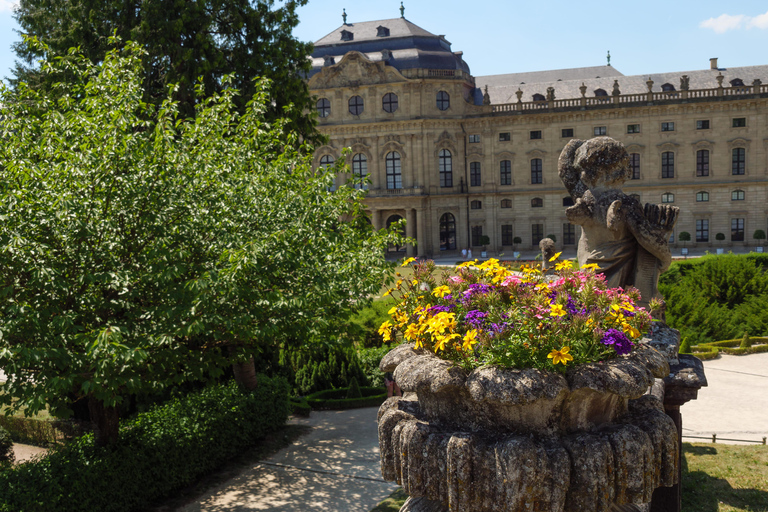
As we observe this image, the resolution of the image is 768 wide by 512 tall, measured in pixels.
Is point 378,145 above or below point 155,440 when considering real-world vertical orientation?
above

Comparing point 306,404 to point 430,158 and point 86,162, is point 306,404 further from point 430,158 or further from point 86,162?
point 430,158

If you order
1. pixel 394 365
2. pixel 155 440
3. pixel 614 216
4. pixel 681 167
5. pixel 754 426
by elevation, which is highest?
pixel 681 167

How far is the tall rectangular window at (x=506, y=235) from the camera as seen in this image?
2140 inches

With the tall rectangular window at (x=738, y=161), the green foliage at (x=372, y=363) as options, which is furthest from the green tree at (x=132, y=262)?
the tall rectangular window at (x=738, y=161)

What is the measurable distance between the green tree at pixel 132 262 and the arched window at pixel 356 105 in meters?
43.7

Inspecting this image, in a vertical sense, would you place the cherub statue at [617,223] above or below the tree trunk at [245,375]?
above

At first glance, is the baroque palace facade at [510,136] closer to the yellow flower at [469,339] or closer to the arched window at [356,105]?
the arched window at [356,105]

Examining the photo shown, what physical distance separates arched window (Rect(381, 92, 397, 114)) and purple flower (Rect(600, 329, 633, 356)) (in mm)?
49990

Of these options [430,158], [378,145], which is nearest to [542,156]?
[430,158]

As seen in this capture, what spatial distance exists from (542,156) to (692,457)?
45895mm

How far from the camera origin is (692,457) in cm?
943

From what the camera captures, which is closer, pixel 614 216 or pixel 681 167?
pixel 614 216

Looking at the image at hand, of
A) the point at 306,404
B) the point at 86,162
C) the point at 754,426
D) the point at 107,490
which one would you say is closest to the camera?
the point at 86,162

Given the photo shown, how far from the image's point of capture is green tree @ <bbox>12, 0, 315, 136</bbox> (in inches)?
653
